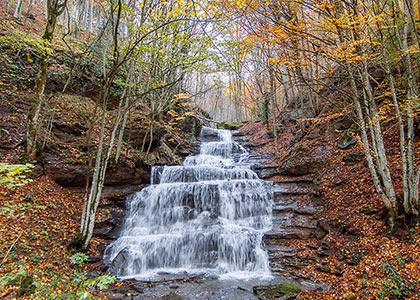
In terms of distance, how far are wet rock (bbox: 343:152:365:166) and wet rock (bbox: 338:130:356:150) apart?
1.03m

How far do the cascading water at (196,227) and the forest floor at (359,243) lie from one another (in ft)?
5.30

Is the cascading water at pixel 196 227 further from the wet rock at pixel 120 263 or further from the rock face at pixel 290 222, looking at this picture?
the rock face at pixel 290 222

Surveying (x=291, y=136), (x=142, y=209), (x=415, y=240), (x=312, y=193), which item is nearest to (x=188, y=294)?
(x=142, y=209)

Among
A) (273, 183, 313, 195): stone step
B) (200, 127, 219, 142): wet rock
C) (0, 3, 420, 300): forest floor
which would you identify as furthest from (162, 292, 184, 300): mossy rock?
(200, 127, 219, 142): wet rock

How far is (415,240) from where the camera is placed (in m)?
4.83

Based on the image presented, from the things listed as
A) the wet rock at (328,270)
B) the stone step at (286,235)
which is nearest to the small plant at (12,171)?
the wet rock at (328,270)

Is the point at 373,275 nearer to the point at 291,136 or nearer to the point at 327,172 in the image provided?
the point at 327,172

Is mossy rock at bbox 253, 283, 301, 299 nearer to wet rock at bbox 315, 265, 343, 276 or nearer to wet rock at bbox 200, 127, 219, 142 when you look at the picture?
wet rock at bbox 315, 265, 343, 276

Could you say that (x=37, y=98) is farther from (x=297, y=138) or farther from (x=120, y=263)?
(x=297, y=138)

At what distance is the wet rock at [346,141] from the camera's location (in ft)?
30.7

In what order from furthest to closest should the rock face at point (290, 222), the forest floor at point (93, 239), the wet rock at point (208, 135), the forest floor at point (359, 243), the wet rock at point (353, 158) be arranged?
the wet rock at point (208, 135) < the wet rock at point (353, 158) < the rock face at point (290, 222) < the forest floor at point (359, 243) < the forest floor at point (93, 239)

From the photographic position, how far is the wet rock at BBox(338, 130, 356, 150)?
30.7 feet

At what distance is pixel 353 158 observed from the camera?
8.33 meters

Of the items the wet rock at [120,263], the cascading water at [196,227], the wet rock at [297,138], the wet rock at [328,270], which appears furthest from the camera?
the wet rock at [297,138]
